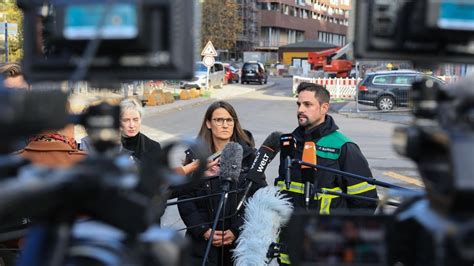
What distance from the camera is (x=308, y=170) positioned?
3660 mm

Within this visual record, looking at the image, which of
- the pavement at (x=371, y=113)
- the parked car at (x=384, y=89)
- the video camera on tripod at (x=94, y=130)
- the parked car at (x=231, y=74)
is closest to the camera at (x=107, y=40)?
the video camera on tripod at (x=94, y=130)

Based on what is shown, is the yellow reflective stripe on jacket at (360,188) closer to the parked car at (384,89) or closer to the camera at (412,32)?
the camera at (412,32)

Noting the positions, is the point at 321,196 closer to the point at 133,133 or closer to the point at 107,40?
the point at 133,133

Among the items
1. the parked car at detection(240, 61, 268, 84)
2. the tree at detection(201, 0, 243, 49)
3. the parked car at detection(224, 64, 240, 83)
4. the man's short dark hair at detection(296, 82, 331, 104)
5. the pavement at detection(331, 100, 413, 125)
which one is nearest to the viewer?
the man's short dark hair at detection(296, 82, 331, 104)

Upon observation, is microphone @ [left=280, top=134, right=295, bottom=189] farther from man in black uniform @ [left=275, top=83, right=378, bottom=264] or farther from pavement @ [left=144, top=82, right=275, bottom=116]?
pavement @ [left=144, top=82, right=275, bottom=116]

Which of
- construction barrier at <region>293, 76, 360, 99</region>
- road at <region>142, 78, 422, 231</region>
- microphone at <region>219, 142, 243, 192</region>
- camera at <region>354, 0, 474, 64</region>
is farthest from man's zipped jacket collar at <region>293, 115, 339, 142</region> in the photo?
construction barrier at <region>293, 76, 360, 99</region>

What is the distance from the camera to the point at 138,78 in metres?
1.20

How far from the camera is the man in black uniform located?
144 inches

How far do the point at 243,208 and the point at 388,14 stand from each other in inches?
110

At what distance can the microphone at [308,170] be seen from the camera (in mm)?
3539

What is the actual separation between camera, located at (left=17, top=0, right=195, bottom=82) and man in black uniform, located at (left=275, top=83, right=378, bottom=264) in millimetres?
2462

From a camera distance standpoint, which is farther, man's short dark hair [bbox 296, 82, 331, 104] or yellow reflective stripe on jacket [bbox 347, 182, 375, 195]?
man's short dark hair [bbox 296, 82, 331, 104]

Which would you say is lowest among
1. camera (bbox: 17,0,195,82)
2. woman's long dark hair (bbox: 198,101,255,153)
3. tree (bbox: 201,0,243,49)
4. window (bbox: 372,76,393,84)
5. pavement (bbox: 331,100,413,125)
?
pavement (bbox: 331,100,413,125)

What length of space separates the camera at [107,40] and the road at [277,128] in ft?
19.9
